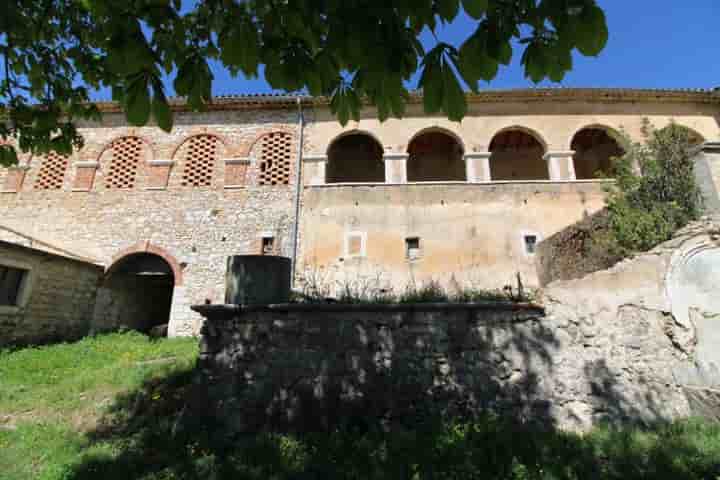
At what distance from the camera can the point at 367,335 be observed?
15.0 ft

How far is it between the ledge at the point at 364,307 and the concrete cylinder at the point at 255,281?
13cm

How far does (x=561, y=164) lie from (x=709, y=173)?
5.92 metres

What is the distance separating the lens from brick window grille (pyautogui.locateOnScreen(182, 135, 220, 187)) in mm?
11680

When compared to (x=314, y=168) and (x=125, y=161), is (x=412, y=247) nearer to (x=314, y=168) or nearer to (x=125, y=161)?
(x=314, y=168)

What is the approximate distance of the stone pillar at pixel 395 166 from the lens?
1137 centimetres

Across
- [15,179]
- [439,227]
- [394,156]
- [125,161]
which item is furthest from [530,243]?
A: [15,179]

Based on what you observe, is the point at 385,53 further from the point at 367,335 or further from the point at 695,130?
the point at 695,130

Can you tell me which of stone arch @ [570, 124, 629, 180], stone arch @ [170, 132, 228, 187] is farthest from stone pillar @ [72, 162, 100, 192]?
stone arch @ [570, 124, 629, 180]

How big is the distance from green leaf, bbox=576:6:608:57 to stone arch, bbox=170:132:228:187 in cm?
1169

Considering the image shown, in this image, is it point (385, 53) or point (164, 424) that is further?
point (164, 424)

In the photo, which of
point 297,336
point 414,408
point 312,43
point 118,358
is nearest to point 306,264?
point 118,358

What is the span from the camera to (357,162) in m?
14.3

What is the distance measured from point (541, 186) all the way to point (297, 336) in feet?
30.4

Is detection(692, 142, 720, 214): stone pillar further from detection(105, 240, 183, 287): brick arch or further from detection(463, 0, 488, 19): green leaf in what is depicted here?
detection(105, 240, 183, 287): brick arch
